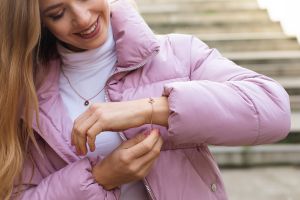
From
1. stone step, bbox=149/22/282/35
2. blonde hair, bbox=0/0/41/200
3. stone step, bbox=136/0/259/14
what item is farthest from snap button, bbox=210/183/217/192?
stone step, bbox=136/0/259/14

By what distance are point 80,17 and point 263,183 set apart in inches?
111

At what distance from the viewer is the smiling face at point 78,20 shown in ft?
4.61

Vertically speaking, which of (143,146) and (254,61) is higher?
(143,146)

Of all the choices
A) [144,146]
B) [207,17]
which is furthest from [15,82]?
[207,17]

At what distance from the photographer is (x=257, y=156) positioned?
4.22 m

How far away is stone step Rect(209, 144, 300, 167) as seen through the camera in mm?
4199

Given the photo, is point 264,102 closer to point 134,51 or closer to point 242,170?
point 134,51

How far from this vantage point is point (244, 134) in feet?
4.07

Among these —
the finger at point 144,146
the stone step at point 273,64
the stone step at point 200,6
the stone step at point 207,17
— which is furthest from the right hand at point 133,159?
the stone step at point 200,6

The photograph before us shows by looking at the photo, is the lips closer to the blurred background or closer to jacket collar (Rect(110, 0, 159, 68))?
jacket collar (Rect(110, 0, 159, 68))

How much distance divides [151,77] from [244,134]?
30cm

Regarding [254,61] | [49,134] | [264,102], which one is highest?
[264,102]

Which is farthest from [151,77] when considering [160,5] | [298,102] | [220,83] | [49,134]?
[160,5]

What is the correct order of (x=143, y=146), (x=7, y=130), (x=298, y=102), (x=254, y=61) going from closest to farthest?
(x=143, y=146), (x=7, y=130), (x=298, y=102), (x=254, y=61)
